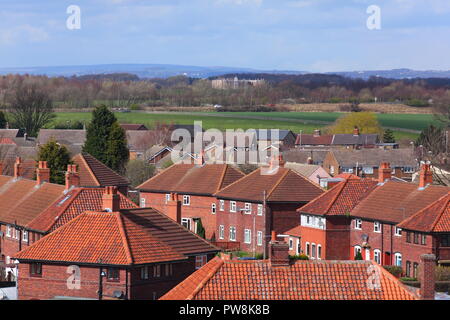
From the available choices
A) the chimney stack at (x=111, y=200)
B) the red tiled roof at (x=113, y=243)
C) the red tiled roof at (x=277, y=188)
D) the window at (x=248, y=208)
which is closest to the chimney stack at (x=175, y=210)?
the red tiled roof at (x=113, y=243)

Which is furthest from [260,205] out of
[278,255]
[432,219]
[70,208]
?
[278,255]

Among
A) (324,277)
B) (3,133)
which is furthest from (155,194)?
(3,133)

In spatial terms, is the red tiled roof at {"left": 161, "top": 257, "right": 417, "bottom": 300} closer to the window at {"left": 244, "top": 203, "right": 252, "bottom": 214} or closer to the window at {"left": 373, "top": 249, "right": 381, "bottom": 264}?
the window at {"left": 373, "top": 249, "right": 381, "bottom": 264}

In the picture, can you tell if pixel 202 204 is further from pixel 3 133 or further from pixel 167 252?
pixel 3 133

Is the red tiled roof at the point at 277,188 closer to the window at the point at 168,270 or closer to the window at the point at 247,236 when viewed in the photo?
the window at the point at 247,236

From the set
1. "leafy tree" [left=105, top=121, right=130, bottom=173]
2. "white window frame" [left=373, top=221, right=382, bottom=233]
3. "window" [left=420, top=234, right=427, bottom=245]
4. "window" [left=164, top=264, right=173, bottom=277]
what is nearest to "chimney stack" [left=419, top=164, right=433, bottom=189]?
"white window frame" [left=373, top=221, right=382, bottom=233]
